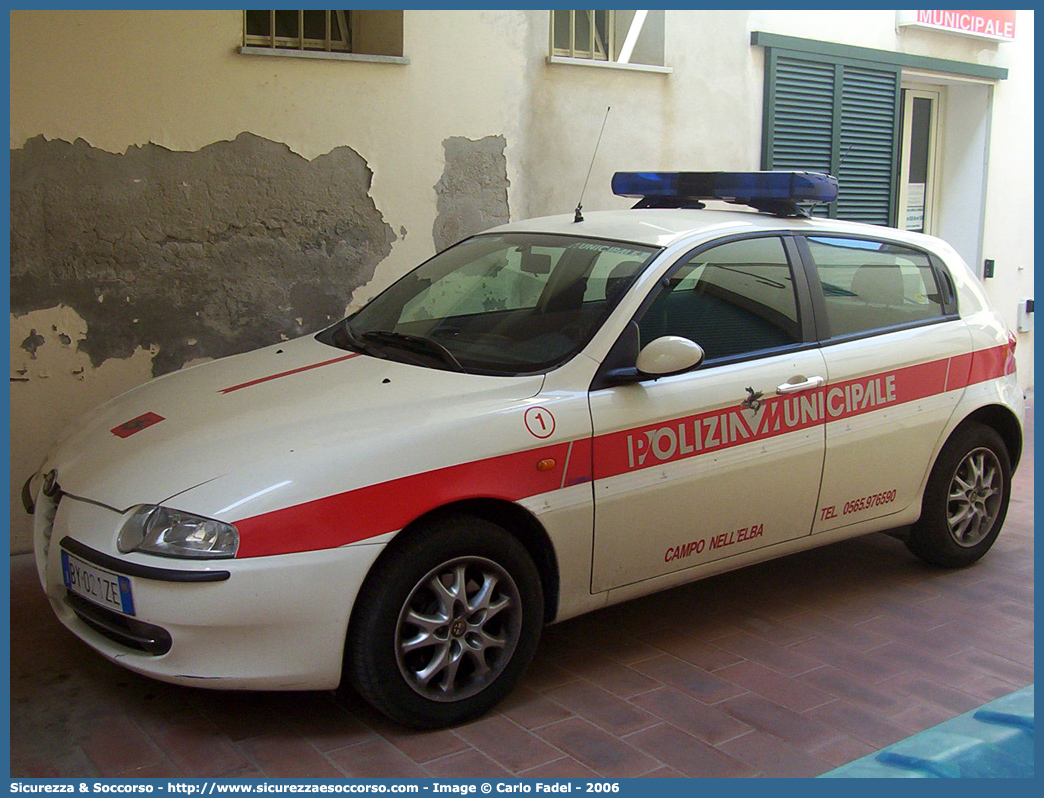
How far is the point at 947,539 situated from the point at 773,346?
158cm

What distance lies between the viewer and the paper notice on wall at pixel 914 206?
10.0 m

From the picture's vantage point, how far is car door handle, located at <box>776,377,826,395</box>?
14.7 ft

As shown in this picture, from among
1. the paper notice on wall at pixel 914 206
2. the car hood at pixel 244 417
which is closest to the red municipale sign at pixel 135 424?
the car hood at pixel 244 417

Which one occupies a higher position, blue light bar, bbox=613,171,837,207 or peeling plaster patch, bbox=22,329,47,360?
blue light bar, bbox=613,171,837,207

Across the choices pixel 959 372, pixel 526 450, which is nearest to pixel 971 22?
Answer: pixel 959 372

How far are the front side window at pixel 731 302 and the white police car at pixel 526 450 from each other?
13 millimetres

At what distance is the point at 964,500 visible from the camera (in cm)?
543

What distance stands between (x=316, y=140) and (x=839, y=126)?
4.42 metres

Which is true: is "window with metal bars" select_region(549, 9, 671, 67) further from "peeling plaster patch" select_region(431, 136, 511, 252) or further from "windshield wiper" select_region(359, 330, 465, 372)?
"windshield wiper" select_region(359, 330, 465, 372)

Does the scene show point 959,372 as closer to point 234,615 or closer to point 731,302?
point 731,302

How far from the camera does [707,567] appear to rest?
14.5 feet

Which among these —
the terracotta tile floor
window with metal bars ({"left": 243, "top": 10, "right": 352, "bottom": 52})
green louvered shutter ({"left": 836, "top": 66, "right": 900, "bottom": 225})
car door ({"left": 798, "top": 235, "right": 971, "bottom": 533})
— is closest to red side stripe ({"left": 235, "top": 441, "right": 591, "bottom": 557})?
the terracotta tile floor

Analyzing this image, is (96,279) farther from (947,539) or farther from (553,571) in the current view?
(947,539)

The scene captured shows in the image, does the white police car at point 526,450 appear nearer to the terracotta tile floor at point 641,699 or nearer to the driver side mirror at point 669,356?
the driver side mirror at point 669,356
